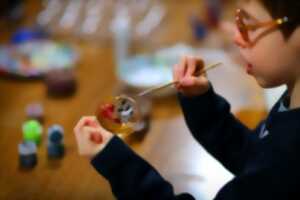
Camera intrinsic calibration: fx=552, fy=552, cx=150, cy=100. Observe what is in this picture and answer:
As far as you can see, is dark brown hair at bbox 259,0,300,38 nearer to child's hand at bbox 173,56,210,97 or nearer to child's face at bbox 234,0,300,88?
child's face at bbox 234,0,300,88

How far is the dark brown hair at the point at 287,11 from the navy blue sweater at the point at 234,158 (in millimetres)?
100

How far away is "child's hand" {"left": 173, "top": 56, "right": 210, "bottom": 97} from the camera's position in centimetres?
77

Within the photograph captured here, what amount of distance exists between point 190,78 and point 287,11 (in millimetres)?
189

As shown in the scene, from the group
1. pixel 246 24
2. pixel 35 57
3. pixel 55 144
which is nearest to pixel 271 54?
pixel 246 24

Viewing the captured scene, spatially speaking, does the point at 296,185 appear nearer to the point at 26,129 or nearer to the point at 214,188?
the point at 214,188

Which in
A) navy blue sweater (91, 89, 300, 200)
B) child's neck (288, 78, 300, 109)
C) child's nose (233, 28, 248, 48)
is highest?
child's nose (233, 28, 248, 48)

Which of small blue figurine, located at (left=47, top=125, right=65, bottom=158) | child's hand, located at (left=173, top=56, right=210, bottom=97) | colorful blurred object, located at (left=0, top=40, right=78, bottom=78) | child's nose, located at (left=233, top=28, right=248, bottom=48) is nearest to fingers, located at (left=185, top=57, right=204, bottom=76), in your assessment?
child's hand, located at (left=173, top=56, right=210, bottom=97)

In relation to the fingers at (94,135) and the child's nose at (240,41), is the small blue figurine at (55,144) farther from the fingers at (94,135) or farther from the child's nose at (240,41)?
the child's nose at (240,41)

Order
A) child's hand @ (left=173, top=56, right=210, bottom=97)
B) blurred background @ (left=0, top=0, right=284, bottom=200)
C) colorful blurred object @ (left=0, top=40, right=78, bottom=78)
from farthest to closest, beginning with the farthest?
colorful blurred object @ (left=0, top=40, right=78, bottom=78)
blurred background @ (left=0, top=0, right=284, bottom=200)
child's hand @ (left=173, top=56, right=210, bottom=97)

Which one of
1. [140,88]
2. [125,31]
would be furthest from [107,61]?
[140,88]

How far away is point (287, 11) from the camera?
0.62 m

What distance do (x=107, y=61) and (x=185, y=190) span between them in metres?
0.53

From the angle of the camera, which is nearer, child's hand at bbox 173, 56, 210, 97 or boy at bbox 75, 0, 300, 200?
boy at bbox 75, 0, 300, 200

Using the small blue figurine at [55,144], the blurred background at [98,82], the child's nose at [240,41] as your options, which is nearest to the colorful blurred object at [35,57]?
the blurred background at [98,82]
